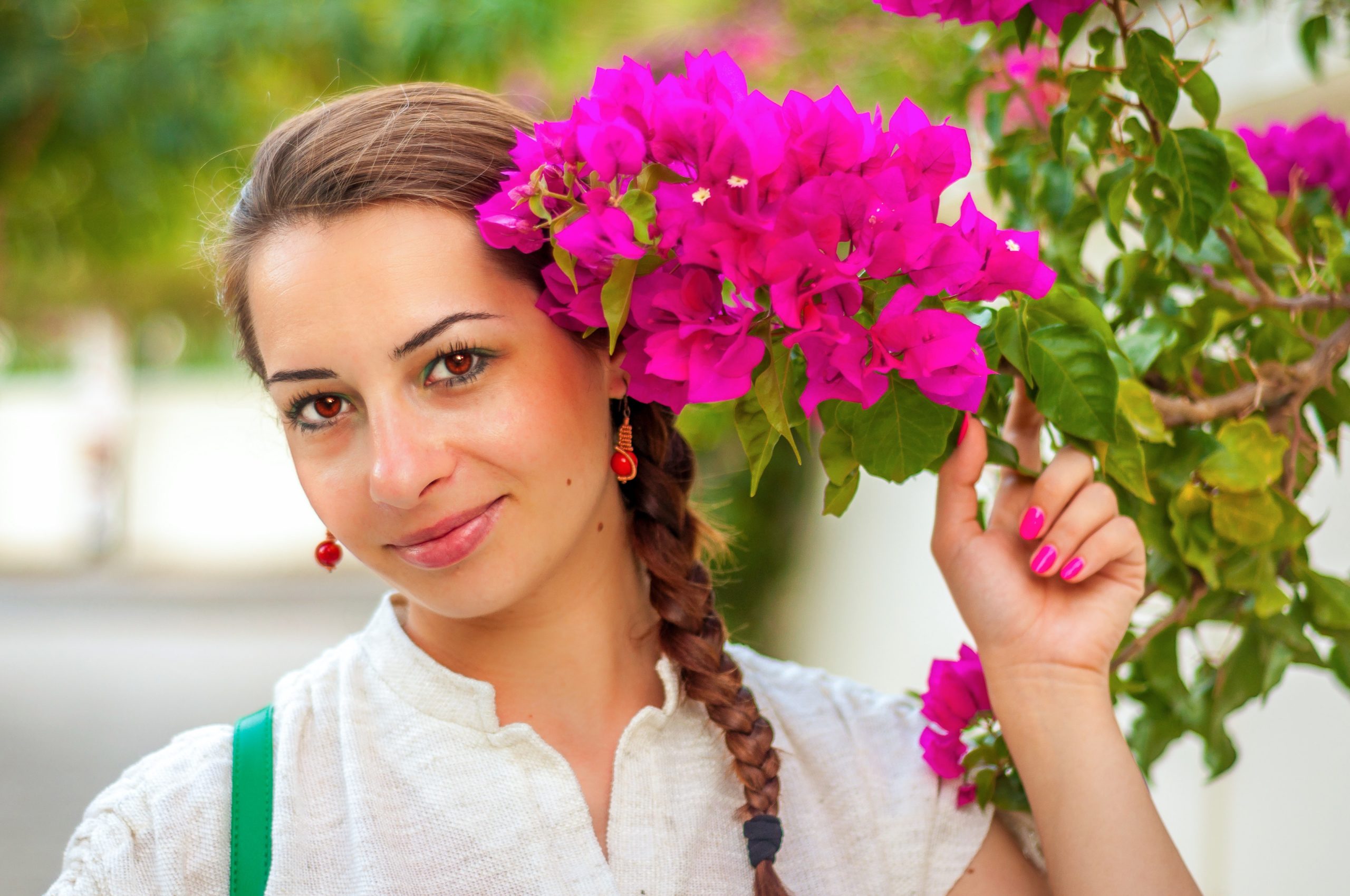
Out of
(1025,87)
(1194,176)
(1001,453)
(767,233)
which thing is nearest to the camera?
(767,233)

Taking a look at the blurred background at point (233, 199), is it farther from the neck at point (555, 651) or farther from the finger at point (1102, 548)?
the finger at point (1102, 548)

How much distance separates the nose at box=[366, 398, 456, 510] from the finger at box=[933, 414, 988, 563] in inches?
21.2

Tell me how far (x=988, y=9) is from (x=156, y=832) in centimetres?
116

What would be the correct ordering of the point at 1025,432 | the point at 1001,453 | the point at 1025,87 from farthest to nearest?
the point at 1025,87
the point at 1025,432
the point at 1001,453

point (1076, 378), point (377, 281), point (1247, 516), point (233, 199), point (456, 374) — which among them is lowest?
point (1247, 516)

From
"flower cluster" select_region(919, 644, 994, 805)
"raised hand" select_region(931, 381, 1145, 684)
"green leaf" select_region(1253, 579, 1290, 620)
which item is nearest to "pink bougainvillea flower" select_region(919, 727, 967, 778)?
"flower cluster" select_region(919, 644, 994, 805)

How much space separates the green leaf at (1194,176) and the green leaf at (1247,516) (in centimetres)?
31

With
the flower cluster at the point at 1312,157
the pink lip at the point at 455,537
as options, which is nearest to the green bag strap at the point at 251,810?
the pink lip at the point at 455,537

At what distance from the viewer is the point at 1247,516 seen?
1316 millimetres

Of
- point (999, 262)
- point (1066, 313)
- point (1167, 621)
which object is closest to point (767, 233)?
point (999, 262)

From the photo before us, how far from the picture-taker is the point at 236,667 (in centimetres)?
759

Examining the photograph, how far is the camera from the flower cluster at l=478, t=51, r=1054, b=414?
3.17 feet

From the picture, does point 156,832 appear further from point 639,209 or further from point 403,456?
point 639,209

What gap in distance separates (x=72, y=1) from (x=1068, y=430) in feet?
12.7
